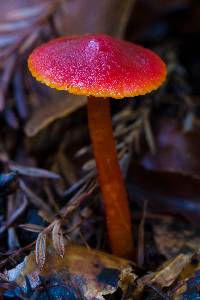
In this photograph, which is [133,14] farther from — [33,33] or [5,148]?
[5,148]

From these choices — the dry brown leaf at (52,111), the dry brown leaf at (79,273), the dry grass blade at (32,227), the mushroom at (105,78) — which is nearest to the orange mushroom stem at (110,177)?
the mushroom at (105,78)

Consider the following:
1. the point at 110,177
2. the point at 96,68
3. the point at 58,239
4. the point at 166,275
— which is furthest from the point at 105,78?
the point at 166,275

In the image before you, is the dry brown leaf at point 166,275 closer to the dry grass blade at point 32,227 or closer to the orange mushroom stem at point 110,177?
the orange mushroom stem at point 110,177

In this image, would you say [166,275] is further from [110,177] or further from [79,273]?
[110,177]

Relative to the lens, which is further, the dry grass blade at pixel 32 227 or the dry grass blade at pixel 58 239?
the dry grass blade at pixel 32 227

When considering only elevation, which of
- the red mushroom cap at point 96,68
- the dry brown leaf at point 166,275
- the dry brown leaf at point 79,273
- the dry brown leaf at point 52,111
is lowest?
the dry brown leaf at point 166,275

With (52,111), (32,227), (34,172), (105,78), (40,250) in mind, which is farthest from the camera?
(52,111)

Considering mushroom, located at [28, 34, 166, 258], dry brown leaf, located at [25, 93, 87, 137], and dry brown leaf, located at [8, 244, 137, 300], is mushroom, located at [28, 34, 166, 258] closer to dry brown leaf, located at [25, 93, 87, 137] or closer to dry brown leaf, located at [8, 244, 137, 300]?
dry brown leaf, located at [8, 244, 137, 300]

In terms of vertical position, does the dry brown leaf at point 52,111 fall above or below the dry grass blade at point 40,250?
above
